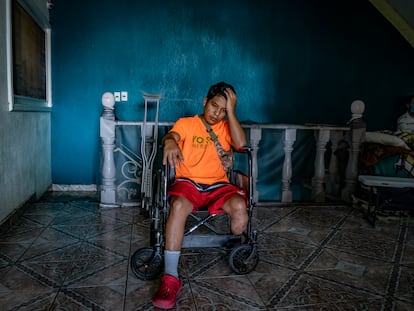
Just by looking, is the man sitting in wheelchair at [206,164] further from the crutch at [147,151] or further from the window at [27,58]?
the window at [27,58]

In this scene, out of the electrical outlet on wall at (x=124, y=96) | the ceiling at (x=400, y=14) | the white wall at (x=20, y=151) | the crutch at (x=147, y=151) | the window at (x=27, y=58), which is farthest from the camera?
the ceiling at (x=400, y=14)

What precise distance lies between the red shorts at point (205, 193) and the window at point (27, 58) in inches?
66.6

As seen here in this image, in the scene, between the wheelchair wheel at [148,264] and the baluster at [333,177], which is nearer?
the wheelchair wheel at [148,264]

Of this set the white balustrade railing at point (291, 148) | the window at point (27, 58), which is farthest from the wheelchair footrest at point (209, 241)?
the window at point (27, 58)

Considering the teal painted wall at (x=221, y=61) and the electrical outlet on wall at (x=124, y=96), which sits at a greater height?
the teal painted wall at (x=221, y=61)

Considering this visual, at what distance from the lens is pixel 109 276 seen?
6.38 feet

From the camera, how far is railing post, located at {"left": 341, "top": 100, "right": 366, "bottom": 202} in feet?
11.7

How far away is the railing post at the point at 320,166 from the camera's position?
3.59 meters

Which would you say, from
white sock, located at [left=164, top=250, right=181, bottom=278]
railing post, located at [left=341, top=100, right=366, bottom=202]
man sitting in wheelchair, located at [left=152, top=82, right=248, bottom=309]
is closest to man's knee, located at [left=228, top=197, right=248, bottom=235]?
man sitting in wheelchair, located at [left=152, top=82, right=248, bottom=309]

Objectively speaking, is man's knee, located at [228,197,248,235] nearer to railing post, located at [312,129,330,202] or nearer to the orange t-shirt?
the orange t-shirt

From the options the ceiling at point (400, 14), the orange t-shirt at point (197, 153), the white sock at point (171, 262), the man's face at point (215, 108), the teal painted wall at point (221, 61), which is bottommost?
the white sock at point (171, 262)

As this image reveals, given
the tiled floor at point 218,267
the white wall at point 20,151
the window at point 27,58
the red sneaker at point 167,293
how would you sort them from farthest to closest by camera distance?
the window at point 27,58 → the white wall at point 20,151 → the tiled floor at point 218,267 → the red sneaker at point 167,293

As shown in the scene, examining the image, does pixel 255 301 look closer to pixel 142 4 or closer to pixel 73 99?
pixel 73 99

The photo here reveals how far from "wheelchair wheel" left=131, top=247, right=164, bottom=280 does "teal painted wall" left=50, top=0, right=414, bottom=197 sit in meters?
2.75
